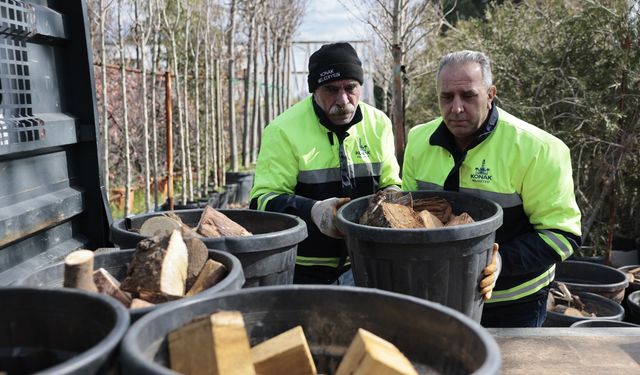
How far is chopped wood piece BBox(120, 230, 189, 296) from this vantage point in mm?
1307

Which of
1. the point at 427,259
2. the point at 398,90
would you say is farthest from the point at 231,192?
the point at 427,259

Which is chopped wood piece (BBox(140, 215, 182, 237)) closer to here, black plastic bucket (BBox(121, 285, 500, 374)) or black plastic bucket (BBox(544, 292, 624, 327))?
black plastic bucket (BBox(121, 285, 500, 374))

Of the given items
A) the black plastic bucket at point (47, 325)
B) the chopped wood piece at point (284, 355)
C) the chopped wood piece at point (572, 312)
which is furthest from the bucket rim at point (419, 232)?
the chopped wood piece at point (572, 312)

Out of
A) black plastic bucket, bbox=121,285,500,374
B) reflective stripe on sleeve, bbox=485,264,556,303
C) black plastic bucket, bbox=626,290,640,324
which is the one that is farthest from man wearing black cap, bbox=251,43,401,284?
black plastic bucket, bbox=626,290,640,324

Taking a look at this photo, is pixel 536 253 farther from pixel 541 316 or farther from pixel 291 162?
pixel 291 162

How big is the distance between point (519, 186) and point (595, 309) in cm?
323

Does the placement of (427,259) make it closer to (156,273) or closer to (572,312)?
(156,273)

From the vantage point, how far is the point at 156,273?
1.31m

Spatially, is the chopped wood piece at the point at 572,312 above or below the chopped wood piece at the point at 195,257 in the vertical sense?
below

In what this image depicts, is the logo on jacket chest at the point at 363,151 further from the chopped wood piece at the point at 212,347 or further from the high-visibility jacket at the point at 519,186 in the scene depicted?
the chopped wood piece at the point at 212,347

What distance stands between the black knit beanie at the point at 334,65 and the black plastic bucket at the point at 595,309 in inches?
112

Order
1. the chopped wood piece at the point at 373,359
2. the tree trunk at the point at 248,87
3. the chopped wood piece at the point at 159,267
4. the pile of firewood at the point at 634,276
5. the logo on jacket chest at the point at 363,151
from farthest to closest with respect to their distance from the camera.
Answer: the tree trunk at the point at 248,87, the pile of firewood at the point at 634,276, the logo on jacket chest at the point at 363,151, the chopped wood piece at the point at 159,267, the chopped wood piece at the point at 373,359

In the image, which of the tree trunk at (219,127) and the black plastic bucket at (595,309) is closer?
the black plastic bucket at (595,309)

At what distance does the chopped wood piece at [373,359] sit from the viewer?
0.96m
